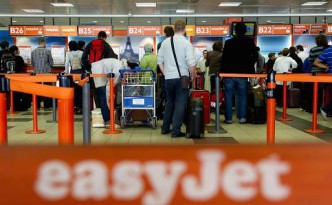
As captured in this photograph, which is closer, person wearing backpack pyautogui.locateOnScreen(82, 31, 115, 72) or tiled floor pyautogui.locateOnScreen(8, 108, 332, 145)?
tiled floor pyautogui.locateOnScreen(8, 108, 332, 145)

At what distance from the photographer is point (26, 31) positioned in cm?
1636

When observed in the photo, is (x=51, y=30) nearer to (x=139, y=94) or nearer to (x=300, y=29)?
(x=300, y=29)

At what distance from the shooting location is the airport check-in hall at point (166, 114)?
1066 mm

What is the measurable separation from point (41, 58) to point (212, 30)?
8.28m

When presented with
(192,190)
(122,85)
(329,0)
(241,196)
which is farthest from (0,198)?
(329,0)

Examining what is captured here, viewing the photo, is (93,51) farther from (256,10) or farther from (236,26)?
(256,10)

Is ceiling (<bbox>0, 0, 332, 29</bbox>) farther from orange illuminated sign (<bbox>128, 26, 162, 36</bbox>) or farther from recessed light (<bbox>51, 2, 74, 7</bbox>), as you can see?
orange illuminated sign (<bbox>128, 26, 162, 36</bbox>)

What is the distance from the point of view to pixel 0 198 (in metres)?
1.07

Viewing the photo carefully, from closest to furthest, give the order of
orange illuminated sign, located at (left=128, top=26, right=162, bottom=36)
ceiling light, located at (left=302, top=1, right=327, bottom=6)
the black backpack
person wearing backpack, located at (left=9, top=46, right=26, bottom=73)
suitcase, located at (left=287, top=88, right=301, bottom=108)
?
the black backpack
person wearing backpack, located at (left=9, top=46, right=26, bottom=73)
suitcase, located at (left=287, top=88, right=301, bottom=108)
ceiling light, located at (left=302, top=1, right=327, bottom=6)
orange illuminated sign, located at (left=128, top=26, right=162, bottom=36)

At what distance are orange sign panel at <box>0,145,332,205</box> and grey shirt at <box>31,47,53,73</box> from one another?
9.32 m

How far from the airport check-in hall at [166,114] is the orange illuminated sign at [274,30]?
7 centimetres

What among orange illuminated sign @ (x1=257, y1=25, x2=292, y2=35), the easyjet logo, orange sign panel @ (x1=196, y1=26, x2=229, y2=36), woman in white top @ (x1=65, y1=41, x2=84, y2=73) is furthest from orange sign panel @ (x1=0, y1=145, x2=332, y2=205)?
orange illuminated sign @ (x1=257, y1=25, x2=292, y2=35)

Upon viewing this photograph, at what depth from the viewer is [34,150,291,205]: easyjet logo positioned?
1.06m

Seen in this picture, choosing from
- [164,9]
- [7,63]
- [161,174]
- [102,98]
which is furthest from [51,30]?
[161,174]
